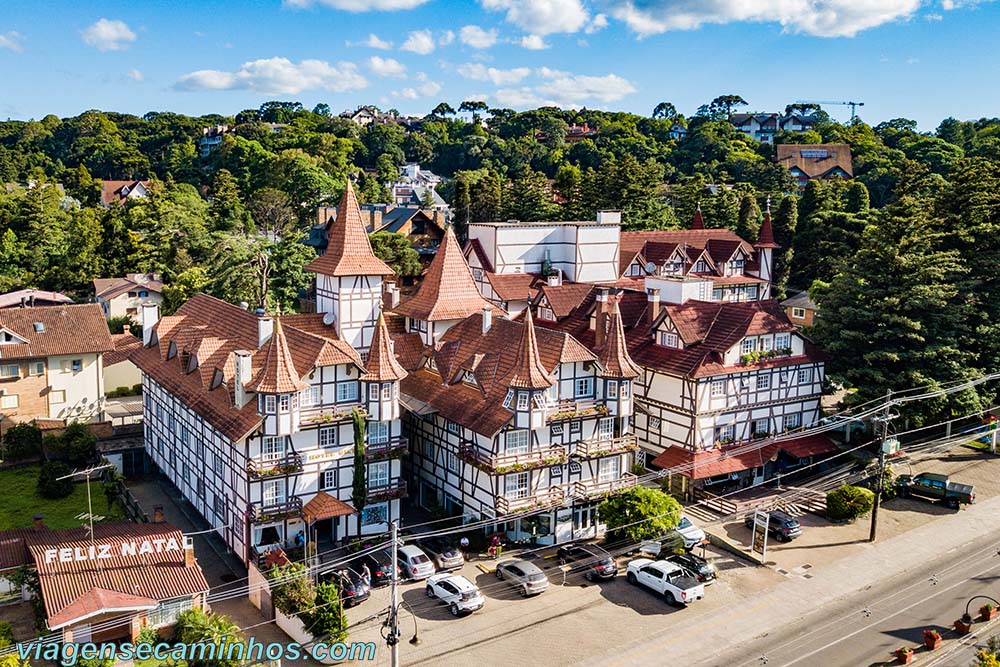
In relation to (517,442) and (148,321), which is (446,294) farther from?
(148,321)

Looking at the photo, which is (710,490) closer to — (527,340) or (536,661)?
(527,340)

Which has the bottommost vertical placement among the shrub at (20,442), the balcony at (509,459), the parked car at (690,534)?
the parked car at (690,534)

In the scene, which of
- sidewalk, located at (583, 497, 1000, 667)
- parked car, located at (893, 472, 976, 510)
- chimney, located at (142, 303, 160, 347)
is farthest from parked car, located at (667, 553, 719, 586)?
chimney, located at (142, 303, 160, 347)

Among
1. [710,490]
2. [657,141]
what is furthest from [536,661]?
[657,141]

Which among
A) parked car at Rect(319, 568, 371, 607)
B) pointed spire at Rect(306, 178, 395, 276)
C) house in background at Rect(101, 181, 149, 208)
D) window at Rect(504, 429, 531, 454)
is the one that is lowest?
parked car at Rect(319, 568, 371, 607)

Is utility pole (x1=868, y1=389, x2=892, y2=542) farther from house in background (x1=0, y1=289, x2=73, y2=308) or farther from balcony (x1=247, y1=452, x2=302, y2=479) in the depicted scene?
house in background (x1=0, y1=289, x2=73, y2=308)

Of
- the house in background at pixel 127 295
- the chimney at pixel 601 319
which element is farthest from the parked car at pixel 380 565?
the house in background at pixel 127 295

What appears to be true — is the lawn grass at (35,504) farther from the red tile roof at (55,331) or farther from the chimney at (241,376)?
the chimney at (241,376)
